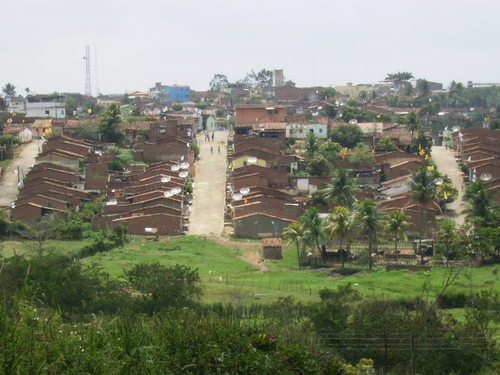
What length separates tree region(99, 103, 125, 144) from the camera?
5569 cm

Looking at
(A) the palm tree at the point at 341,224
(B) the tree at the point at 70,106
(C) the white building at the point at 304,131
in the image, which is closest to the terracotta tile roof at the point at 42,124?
(B) the tree at the point at 70,106

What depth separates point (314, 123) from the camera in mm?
59625

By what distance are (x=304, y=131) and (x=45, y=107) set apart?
2383 cm

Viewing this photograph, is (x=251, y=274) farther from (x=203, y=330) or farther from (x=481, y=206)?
(x=203, y=330)

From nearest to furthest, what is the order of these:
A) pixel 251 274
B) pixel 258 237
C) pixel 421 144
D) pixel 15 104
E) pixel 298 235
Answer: pixel 251 274 < pixel 298 235 < pixel 258 237 < pixel 421 144 < pixel 15 104

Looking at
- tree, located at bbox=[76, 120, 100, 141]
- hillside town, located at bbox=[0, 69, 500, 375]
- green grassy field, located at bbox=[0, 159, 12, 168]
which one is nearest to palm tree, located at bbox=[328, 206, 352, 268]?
hillside town, located at bbox=[0, 69, 500, 375]

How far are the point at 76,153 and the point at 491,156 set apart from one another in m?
24.7

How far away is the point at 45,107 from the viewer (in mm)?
70000

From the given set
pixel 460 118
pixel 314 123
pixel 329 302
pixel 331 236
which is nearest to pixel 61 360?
pixel 329 302

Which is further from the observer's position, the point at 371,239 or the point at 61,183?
the point at 61,183

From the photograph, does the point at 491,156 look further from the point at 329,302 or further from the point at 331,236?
the point at 329,302

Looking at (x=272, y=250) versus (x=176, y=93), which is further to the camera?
(x=176, y=93)

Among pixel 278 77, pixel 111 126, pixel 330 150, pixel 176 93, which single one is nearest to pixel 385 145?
pixel 330 150

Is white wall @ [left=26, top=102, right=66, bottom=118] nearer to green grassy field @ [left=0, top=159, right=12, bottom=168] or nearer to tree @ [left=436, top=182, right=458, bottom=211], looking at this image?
green grassy field @ [left=0, top=159, right=12, bottom=168]
